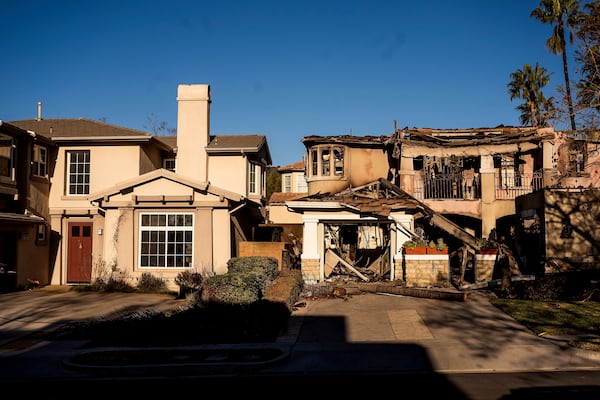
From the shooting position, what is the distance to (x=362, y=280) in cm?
1972

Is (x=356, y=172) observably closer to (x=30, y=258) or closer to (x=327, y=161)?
(x=327, y=161)

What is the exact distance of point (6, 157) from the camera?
1984 cm

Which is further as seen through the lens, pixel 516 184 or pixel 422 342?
pixel 516 184

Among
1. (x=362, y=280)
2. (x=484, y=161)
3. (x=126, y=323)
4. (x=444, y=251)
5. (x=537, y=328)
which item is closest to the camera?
(x=537, y=328)

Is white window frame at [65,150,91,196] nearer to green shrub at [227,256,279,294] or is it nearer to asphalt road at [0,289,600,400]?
green shrub at [227,256,279,294]

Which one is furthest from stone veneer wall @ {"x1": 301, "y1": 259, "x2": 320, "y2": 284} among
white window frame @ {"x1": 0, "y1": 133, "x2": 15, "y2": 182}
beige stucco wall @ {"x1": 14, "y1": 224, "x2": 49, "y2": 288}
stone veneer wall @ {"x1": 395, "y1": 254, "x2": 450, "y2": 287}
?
white window frame @ {"x1": 0, "y1": 133, "x2": 15, "y2": 182}

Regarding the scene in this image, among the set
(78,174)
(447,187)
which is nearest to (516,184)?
(447,187)

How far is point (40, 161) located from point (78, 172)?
1.51m

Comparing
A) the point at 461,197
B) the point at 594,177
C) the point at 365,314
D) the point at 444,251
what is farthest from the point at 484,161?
the point at 365,314

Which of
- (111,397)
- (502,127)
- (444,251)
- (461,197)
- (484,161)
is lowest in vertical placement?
(111,397)

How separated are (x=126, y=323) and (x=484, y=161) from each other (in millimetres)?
16522

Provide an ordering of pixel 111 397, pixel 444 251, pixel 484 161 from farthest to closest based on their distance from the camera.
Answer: pixel 484 161
pixel 444 251
pixel 111 397

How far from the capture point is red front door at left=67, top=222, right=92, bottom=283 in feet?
73.3

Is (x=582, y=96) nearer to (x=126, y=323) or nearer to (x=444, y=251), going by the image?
(x=444, y=251)
